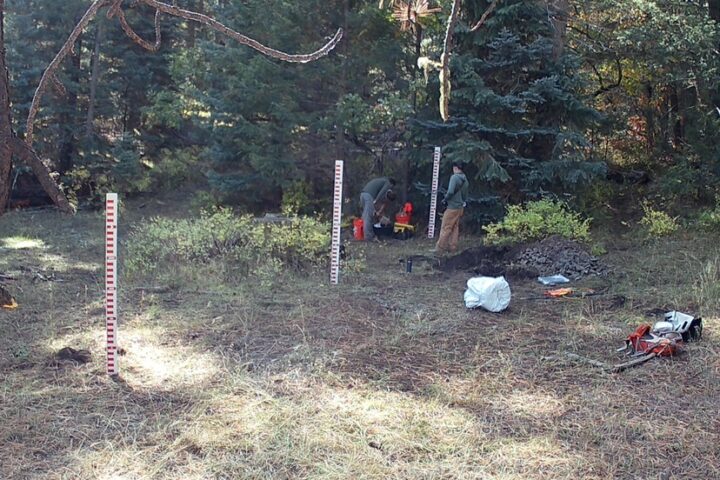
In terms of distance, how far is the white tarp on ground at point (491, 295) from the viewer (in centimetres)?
820

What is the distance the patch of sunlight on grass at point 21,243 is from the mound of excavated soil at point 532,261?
26.0 feet

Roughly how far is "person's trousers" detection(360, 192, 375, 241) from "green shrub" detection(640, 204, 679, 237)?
17.8 feet

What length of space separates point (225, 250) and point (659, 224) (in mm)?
8161

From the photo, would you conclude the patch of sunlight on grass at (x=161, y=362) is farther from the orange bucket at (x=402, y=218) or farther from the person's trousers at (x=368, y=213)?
the orange bucket at (x=402, y=218)

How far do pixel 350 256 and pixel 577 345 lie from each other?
559 cm

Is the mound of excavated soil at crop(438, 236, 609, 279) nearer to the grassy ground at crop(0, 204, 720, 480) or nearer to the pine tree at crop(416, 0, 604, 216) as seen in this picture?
the grassy ground at crop(0, 204, 720, 480)

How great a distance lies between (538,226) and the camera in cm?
1220

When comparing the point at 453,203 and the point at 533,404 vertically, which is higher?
the point at 453,203

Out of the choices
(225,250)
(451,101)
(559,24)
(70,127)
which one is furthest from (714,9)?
(70,127)

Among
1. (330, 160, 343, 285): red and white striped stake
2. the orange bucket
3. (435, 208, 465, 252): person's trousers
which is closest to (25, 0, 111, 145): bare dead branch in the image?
(330, 160, 343, 285): red and white striped stake

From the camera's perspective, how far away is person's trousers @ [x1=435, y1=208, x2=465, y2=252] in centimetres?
1266

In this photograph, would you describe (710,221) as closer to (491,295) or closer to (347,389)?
(491,295)

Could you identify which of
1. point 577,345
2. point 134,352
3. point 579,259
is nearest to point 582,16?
point 579,259

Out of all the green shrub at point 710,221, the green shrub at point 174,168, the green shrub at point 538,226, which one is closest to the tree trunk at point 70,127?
the green shrub at point 174,168
